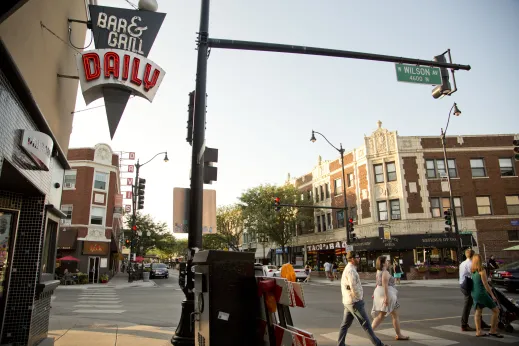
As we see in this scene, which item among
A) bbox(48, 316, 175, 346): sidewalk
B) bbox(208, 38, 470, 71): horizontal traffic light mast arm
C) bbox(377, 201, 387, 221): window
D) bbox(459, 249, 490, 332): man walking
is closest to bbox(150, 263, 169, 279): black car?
bbox(377, 201, 387, 221): window

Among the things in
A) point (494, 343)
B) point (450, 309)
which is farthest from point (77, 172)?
point (494, 343)

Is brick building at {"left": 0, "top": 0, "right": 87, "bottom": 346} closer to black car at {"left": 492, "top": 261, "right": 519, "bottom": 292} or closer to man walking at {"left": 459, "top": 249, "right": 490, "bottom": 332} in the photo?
man walking at {"left": 459, "top": 249, "right": 490, "bottom": 332}

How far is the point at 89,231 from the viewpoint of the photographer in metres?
32.0

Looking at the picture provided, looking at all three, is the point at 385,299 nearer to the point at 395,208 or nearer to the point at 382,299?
the point at 382,299

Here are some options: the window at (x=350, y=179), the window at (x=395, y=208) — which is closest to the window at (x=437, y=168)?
the window at (x=395, y=208)

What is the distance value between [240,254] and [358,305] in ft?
11.1

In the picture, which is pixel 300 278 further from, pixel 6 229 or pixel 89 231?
pixel 6 229

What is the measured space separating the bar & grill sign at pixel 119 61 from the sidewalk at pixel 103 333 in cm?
424

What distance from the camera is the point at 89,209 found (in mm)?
32188

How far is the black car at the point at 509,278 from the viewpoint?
16234mm

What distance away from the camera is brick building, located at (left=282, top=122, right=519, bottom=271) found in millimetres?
31297

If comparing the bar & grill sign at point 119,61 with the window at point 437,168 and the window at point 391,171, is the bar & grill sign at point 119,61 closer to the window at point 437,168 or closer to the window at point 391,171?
the window at point 391,171

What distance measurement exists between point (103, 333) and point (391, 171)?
3041cm

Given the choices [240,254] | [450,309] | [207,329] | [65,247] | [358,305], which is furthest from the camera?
[65,247]
